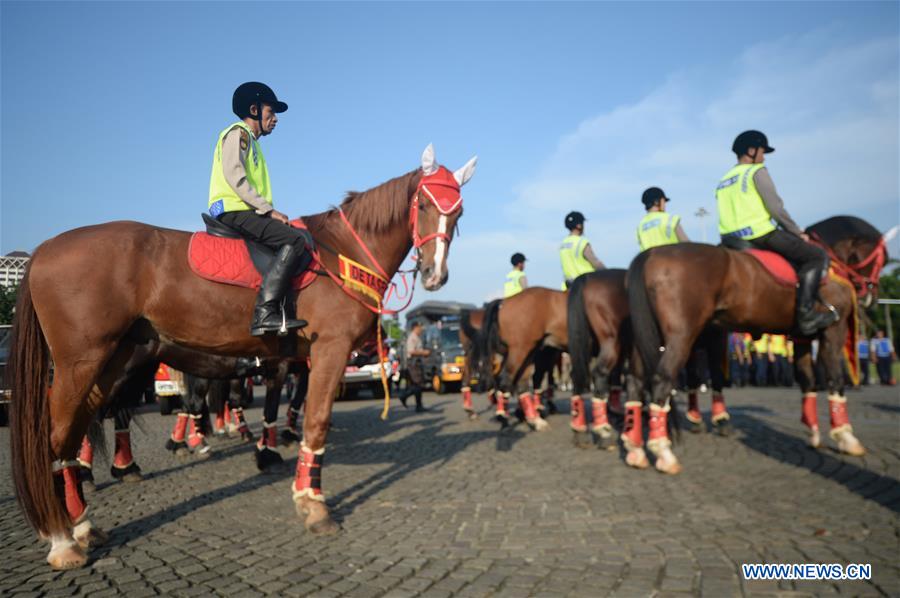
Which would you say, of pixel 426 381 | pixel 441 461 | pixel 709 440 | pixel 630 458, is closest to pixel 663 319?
pixel 630 458

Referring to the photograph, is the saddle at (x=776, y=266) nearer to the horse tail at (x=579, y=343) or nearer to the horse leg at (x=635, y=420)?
the horse leg at (x=635, y=420)

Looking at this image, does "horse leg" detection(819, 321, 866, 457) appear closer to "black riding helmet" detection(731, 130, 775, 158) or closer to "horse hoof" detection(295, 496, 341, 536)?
"black riding helmet" detection(731, 130, 775, 158)

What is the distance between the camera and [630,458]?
258 inches

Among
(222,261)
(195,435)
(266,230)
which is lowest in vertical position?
(195,435)

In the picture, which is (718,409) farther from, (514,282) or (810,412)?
(514,282)

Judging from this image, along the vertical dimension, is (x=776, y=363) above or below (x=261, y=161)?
below

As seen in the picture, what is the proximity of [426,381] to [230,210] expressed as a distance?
69.2 ft

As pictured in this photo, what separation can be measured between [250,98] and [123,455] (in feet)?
14.4

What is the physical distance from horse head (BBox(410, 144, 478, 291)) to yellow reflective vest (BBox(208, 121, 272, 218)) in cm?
134

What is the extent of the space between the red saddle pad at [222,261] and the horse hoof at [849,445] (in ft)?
22.1

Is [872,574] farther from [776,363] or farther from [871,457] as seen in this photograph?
[776,363]

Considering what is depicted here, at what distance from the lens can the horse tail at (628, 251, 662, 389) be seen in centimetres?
671

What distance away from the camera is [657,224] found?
353 inches

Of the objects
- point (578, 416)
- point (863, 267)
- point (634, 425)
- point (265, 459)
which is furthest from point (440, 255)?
point (863, 267)
